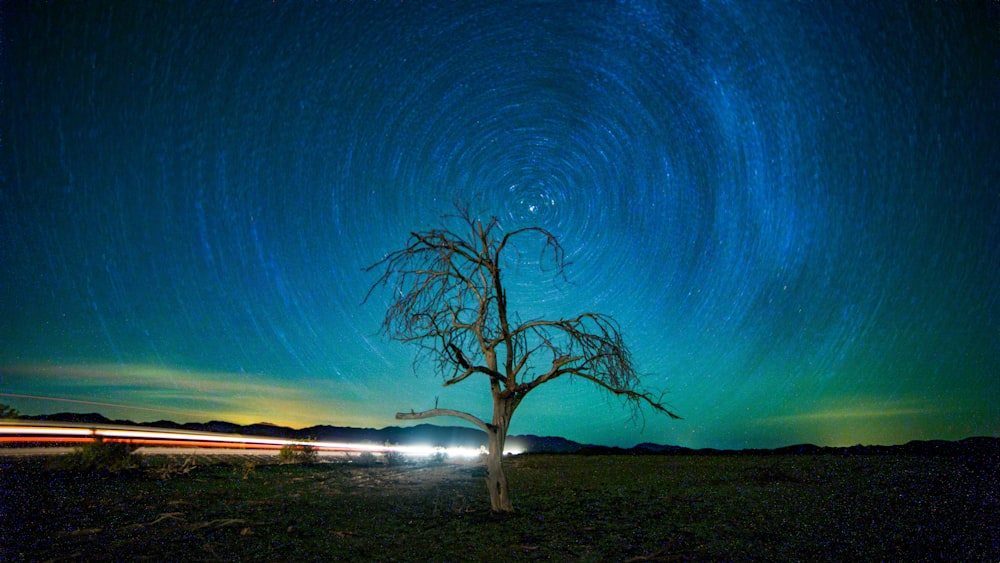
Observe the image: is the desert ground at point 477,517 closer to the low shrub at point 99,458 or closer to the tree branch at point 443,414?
the low shrub at point 99,458

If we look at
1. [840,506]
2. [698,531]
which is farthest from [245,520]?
[840,506]

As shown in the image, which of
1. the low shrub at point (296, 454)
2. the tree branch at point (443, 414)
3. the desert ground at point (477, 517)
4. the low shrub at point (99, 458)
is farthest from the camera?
the low shrub at point (296, 454)

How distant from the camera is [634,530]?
11109mm

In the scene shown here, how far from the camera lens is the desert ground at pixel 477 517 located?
891 cm

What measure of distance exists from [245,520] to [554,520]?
6.40 meters

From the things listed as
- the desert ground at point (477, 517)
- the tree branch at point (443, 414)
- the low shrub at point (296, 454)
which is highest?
the tree branch at point (443, 414)

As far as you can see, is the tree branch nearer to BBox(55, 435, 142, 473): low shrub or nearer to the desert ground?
the desert ground

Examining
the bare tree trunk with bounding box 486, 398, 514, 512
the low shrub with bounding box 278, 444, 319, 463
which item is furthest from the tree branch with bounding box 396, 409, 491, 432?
the low shrub with bounding box 278, 444, 319, 463

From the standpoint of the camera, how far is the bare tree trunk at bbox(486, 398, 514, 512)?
11.5 m

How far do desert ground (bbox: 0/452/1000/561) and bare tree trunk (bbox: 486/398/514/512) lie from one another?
0.35 metres

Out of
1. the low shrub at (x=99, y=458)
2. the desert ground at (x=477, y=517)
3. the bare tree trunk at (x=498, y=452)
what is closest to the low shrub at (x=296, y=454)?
the desert ground at (x=477, y=517)

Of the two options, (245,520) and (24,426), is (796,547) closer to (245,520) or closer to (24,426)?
(245,520)

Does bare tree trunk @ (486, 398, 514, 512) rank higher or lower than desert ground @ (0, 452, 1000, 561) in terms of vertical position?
higher

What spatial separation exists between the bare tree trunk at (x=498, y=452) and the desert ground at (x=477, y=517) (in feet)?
1.16
